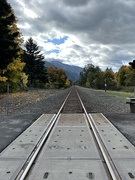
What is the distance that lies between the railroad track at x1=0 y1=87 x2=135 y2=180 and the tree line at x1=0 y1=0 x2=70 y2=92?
1321 centimetres

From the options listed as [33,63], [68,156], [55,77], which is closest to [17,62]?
[68,156]

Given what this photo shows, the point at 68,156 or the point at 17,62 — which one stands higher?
the point at 17,62

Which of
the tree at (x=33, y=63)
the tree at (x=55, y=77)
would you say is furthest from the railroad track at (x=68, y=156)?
the tree at (x=55, y=77)

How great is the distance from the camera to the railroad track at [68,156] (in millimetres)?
3582

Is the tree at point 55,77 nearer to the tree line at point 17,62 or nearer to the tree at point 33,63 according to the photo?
the tree line at point 17,62

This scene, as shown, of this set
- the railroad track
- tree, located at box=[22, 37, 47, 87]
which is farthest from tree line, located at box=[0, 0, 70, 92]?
the railroad track

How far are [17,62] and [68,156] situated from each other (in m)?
22.5

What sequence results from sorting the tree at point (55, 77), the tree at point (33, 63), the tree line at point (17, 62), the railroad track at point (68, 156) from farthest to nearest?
the tree at point (55, 77) < the tree at point (33, 63) < the tree line at point (17, 62) < the railroad track at point (68, 156)

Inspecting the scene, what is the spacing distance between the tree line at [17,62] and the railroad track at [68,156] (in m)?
13.2

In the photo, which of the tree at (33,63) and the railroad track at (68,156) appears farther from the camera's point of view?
the tree at (33,63)

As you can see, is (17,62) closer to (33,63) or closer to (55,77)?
(33,63)

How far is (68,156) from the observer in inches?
173

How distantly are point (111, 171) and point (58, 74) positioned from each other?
302 ft

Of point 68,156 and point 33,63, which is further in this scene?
point 33,63
